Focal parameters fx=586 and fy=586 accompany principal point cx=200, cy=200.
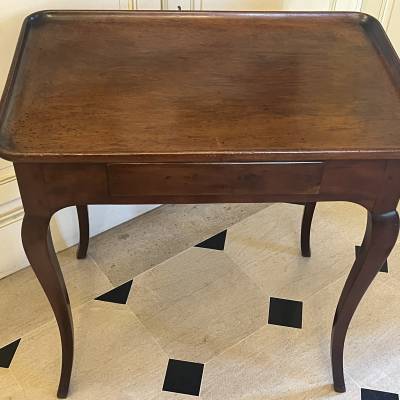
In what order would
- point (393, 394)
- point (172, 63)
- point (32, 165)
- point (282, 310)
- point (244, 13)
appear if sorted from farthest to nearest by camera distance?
point (282, 310)
point (393, 394)
point (244, 13)
point (172, 63)
point (32, 165)

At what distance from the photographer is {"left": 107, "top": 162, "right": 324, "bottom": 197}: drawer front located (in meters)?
0.98

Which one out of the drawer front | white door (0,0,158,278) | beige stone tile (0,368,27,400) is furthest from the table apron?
beige stone tile (0,368,27,400)

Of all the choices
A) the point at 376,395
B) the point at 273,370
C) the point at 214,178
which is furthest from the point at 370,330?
the point at 214,178

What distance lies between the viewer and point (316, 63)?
1.18 meters

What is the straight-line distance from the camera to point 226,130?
100cm

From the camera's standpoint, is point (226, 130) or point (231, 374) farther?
point (231, 374)

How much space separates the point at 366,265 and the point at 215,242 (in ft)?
2.29

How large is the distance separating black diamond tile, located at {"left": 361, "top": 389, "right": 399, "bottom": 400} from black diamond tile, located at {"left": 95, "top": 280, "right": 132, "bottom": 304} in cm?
67

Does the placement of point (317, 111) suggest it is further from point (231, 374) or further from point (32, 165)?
point (231, 374)

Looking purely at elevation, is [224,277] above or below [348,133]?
below

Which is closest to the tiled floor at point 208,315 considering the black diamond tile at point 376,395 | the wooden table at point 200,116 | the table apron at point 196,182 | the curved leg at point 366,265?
the black diamond tile at point 376,395

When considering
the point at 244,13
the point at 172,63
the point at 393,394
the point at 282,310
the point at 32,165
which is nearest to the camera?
the point at 32,165

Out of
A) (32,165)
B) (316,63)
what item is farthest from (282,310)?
(32,165)

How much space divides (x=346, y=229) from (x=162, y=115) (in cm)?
102
